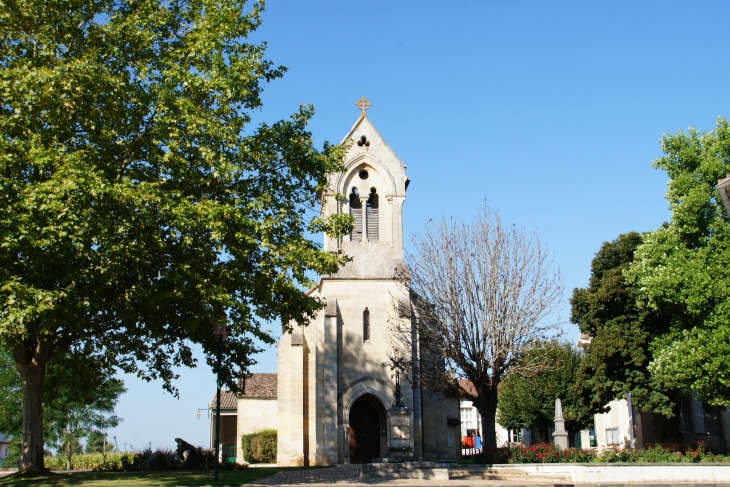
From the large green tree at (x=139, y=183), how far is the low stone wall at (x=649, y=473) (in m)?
10.3

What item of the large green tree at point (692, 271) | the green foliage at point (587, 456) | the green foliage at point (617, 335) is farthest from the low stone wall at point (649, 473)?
the green foliage at point (617, 335)

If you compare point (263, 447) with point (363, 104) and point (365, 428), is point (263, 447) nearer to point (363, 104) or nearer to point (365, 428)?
point (365, 428)

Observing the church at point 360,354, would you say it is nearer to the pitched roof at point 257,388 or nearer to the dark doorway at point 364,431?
the dark doorway at point 364,431

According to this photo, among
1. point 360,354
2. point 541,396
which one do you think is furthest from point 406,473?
point 541,396

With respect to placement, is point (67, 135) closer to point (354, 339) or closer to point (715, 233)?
point (354, 339)

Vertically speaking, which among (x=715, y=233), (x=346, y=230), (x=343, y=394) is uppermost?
(x=715, y=233)

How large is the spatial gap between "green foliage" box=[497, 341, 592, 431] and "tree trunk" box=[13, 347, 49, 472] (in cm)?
2966

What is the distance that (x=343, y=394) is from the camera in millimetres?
30922

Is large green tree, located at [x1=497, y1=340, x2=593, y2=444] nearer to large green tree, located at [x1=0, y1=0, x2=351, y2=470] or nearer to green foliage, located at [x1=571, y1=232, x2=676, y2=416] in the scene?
green foliage, located at [x1=571, y1=232, x2=676, y2=416]

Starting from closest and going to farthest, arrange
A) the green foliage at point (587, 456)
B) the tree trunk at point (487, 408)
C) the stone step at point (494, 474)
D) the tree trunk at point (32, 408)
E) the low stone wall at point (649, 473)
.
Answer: the tree trunk at point (32, 408) < the low stone wall at point (649, 473) < the stone step at point (494, 474) < the green foliage at point (587, 456) < the tree trunk at point (487, 408)

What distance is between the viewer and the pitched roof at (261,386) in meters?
46.4

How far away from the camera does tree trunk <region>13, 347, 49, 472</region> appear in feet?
62.7

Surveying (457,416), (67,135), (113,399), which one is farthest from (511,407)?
(67,135)

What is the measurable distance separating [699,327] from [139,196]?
75.6ft
